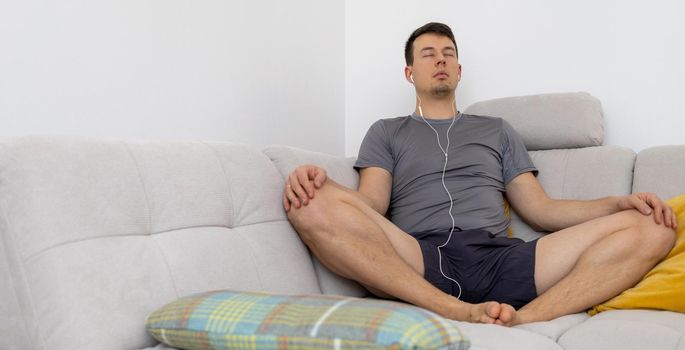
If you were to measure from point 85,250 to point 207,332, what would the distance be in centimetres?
38

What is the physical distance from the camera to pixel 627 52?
2.49m

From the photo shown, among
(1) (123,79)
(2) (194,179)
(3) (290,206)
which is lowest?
(3) (290,206)

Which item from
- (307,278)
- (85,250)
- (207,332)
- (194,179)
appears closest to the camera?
(207,332)

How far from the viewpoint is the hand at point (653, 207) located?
5.78ft

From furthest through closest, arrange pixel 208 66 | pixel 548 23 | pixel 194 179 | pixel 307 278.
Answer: pixel 548 23 < pixel 208 66 < pixel 307 278 < pixel 194 179

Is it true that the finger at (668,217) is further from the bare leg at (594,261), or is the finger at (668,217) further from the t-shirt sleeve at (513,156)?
the t-shirt sleeve at (513,156)

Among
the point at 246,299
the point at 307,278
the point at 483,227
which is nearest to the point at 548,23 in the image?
the point at 483,227

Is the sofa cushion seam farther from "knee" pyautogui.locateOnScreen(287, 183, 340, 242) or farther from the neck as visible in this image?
the neck

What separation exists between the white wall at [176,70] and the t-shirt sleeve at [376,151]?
50cm

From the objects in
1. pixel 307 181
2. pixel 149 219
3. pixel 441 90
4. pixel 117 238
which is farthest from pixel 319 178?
pixel 441 90

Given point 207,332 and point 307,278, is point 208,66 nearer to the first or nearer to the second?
point 307,278

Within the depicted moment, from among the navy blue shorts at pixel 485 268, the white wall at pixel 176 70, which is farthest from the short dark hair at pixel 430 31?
the navy blue shorts at pixel 485 268

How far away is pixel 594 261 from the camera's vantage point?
172 cm

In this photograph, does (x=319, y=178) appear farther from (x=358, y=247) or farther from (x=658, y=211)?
(x=658, y=211)
